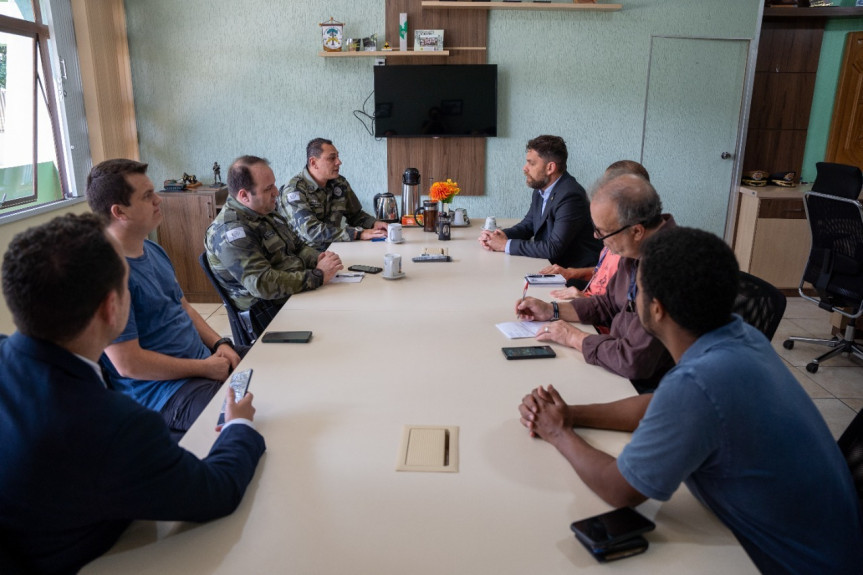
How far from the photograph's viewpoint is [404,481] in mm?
1281

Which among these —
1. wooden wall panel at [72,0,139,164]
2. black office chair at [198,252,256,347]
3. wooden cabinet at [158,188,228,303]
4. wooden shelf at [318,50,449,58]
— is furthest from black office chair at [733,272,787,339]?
wooden wall panel at [72,0,139,164]

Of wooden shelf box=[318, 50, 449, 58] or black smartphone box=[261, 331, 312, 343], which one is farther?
wooden shelf box=[318, 50, 449, 58]

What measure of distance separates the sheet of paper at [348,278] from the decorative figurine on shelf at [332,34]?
9.24 feet

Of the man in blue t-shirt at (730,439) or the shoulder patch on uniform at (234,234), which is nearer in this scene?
the man in blue t-shirt at (730,439)

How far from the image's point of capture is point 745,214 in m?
5.31

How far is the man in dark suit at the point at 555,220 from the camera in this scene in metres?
3.43

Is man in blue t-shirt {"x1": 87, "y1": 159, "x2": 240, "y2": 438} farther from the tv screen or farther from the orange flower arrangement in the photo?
the tv screen

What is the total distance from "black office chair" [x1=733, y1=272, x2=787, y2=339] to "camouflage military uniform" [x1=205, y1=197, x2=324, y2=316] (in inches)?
66.8

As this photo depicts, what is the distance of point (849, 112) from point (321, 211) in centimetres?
466

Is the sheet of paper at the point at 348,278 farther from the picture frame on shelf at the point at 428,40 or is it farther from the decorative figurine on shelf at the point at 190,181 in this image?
the picture frame on shelf at the point at 428,40

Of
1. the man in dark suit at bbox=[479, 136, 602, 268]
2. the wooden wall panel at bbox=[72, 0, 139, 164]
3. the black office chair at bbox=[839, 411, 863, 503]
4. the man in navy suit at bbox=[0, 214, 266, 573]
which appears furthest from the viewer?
the wooden wall panel at bbox=[72, 0, 139, 164]

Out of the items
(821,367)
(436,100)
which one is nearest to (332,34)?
(436,100)

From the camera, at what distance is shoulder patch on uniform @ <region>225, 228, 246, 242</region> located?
2.64 metres

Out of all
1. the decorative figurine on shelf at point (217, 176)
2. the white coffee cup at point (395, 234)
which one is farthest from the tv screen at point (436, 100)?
the white coffee cup at point (395, 234)
